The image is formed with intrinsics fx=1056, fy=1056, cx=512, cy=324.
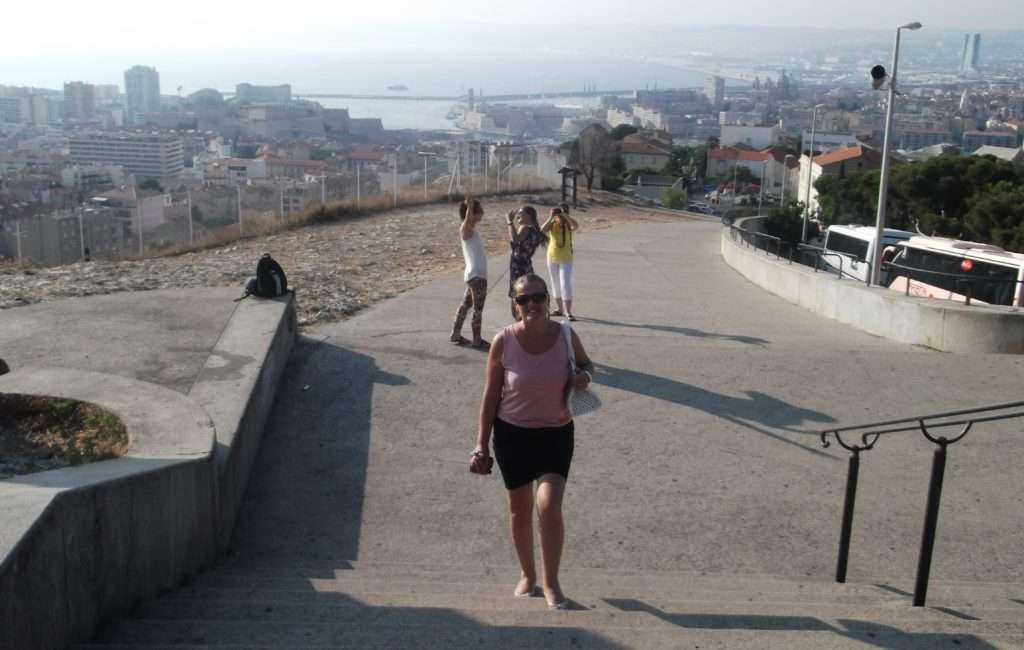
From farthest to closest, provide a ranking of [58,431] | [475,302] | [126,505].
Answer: [475,302]
[58,431]
[126,505]

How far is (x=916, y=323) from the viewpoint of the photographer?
42.1 feet

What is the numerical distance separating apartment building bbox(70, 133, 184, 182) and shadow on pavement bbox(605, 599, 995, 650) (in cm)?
5699

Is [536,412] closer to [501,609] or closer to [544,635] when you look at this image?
[501,609]

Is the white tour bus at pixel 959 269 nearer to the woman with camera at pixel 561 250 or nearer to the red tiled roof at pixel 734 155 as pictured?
the woman with camera at pixel 561 250

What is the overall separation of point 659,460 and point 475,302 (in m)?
3.09

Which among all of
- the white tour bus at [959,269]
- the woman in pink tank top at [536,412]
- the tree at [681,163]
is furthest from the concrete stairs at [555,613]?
→ the tree at [681,163]

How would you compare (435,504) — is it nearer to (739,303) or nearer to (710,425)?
(710,425)

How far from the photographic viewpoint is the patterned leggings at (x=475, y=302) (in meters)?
10.5

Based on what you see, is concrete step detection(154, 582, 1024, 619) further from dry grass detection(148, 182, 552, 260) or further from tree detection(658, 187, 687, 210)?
tree detection(658, 187, 687, 210)

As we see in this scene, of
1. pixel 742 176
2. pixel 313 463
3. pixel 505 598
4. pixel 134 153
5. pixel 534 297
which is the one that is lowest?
pixel 742 176

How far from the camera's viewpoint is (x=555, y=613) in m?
4.59

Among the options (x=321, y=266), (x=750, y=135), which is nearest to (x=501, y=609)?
(x=321, y=266)

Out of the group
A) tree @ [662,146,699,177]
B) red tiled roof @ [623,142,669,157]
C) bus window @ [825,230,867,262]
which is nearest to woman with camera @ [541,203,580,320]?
bus window @ [825,230,867,262]

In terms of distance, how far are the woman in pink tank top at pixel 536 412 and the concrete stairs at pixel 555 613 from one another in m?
0.44
